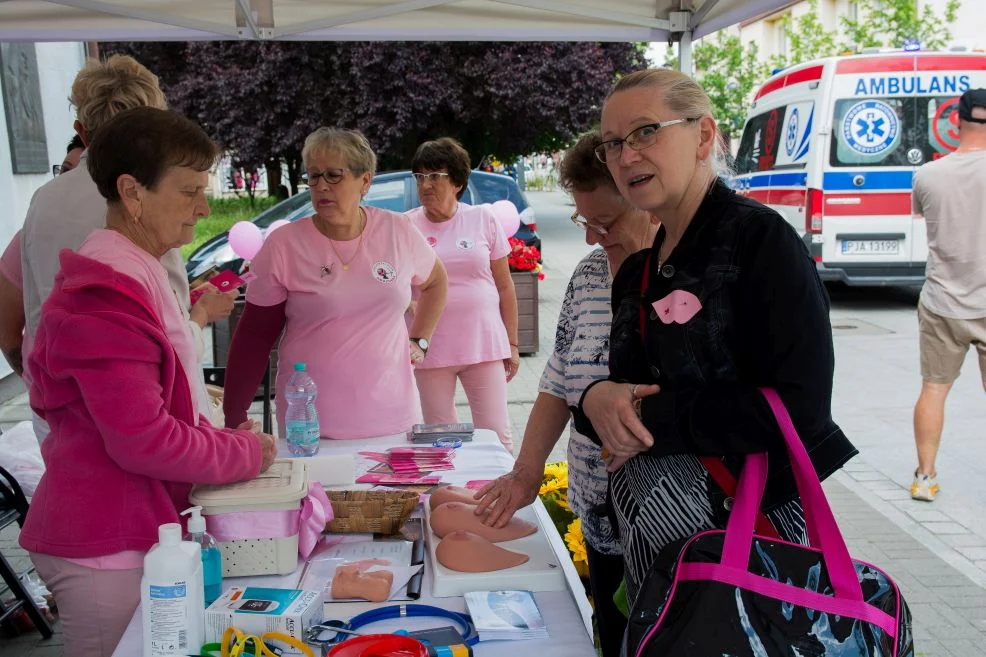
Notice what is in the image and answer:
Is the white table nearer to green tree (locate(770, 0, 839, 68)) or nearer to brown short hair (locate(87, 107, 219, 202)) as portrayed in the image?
brown short hair (locate(87, 107, 219, 202))

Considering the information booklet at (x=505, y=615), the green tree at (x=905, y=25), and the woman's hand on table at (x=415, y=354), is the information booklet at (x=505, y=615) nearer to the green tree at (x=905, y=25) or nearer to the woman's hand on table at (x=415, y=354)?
the woman's hand on table at (x=415, y=354)

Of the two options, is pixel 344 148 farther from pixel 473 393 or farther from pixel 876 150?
pixel 876 150

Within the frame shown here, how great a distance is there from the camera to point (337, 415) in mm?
3061

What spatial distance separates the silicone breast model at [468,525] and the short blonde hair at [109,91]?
1.46m

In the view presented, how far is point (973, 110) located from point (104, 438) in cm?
457

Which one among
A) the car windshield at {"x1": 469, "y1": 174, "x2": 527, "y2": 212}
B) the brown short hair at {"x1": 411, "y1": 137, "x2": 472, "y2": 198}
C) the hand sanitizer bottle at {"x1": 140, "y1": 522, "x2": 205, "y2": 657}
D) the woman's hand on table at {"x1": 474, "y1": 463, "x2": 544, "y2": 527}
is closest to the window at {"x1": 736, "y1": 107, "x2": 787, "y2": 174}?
the car windshield at {"x1": 469, "y1": 174, "x2": 527, "y2": 212}

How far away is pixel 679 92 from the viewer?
1685 millimetres

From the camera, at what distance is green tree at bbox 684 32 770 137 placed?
24500mm

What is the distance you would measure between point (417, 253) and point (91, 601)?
5.88 feet

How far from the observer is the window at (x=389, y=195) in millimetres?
9539

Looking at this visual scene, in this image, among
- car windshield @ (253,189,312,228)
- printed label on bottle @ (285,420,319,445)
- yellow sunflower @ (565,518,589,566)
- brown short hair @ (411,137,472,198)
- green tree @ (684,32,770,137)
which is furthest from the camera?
green tree @ (684,32,770,137)

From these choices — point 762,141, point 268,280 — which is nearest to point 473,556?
point 268,280

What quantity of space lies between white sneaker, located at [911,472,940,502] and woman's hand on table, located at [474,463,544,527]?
341 centimetres

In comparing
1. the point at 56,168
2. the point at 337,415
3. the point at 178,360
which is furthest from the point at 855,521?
the point at 56,168
